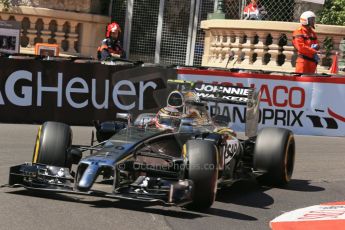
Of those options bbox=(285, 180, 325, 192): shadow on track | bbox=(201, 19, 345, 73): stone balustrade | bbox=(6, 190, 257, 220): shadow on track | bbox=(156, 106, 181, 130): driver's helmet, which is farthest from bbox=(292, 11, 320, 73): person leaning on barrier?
bbox=(6, 190, 257, 220): shadow on track

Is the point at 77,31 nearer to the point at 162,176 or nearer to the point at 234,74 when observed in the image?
the point at 234,74

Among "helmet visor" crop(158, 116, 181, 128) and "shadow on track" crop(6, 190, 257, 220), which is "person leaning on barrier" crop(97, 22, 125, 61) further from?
"shadow on track" crop(6, 190, 257, 220)

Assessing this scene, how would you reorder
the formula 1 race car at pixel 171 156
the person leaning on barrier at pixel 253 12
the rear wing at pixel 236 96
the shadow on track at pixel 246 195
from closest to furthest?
the formula 1 race car at pixel 171 156 → the shadow on track at pixel 246 195 → the rear wing at pixel 236 96 → the person leaning on barrier at pixel 253 12

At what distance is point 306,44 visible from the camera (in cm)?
1580

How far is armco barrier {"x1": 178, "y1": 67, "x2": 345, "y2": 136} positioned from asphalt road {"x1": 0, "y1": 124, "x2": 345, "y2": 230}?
4650mm

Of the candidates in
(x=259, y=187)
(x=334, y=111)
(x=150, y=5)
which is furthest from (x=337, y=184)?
(x=150, y=5)

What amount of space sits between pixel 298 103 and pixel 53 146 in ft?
26.7

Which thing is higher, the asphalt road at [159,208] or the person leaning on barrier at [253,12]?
the person leaning on barrier at [253,12]

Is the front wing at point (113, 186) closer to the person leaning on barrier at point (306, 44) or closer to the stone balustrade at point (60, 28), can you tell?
the person leaning on barrier at point (306, 44)

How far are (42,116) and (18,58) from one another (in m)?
1.11

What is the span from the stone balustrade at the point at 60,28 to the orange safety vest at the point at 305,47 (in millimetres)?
7496

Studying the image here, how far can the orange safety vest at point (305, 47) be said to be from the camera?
15.8 meters

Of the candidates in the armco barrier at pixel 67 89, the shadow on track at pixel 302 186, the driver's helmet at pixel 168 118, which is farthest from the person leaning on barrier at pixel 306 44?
the driver's helmet at pixel 168 118

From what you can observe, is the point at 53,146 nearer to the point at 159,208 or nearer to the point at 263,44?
the point at 159,208
